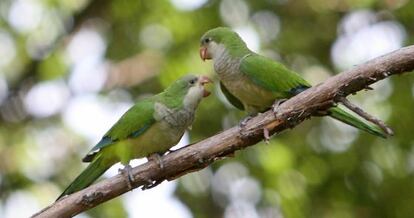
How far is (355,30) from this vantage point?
6996 mm

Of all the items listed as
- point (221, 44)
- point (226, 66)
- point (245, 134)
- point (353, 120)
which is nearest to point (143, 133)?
point (226, 66)

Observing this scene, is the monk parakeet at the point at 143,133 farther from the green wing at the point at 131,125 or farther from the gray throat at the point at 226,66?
the gray throat at the point at 226,66

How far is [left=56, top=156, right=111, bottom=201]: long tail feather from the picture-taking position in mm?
4156

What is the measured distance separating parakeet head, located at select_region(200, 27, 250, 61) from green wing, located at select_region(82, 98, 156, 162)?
1.68ft

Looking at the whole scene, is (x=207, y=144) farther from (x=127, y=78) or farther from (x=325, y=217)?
(x=127, y=78)

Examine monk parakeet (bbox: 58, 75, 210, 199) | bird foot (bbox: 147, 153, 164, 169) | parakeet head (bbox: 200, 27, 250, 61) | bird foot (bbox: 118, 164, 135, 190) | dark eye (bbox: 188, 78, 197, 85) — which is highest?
parakeet head (bbox: 200, 27, 250, 61)

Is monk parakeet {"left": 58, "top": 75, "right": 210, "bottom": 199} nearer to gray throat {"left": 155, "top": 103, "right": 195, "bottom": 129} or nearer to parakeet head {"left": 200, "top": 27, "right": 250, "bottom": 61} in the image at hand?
gray throat {"left": 155, "top": 103, "right": 195, "bottom": 129}

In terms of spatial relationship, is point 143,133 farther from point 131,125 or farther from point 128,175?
point 128,175

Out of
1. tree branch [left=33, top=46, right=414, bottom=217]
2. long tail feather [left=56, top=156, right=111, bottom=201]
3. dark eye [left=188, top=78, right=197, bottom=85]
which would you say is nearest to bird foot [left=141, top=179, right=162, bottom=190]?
tree branch [left=33, top=46, right=414, bottom=217]

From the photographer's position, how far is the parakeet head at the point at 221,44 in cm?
440

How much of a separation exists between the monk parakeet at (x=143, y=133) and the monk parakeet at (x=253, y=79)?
253 mm

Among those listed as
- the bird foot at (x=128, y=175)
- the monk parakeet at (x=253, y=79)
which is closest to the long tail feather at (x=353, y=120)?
the monk parakeet at (x=253, y=79)

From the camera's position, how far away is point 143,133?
4289 millimetres

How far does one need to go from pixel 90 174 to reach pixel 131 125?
0.33 meters
